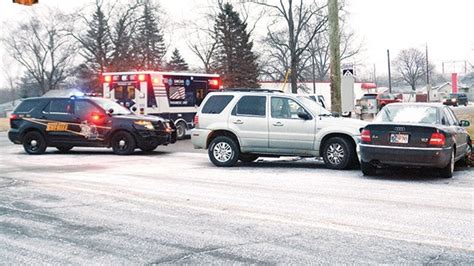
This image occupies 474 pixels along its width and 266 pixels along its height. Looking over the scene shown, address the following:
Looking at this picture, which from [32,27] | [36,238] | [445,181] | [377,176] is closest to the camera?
[36,238]

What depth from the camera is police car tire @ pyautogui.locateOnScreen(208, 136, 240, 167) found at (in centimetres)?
1246

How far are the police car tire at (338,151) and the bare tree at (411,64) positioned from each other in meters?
120

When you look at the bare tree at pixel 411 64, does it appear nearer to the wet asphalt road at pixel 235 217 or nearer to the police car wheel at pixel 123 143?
the police car wheel at pixel 123 143

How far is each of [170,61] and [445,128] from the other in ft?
188

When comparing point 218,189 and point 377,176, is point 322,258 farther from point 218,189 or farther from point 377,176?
point 377,176

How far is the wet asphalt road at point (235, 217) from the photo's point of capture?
5.21m

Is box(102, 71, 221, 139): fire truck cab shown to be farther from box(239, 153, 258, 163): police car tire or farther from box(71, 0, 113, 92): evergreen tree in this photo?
box(71, 0, 113, 92): evergreen tree

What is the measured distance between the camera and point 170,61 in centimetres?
6519

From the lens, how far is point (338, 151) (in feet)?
38.3

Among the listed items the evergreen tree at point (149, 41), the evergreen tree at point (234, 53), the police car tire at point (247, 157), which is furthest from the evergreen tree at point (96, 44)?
the police car tire at point (247, 157)

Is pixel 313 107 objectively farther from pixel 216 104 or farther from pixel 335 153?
pixel 216 104

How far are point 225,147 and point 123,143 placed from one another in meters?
4.45

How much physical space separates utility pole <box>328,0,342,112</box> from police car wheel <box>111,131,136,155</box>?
6.22 metres

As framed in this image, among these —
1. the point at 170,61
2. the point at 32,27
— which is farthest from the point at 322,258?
the point at 32,27
